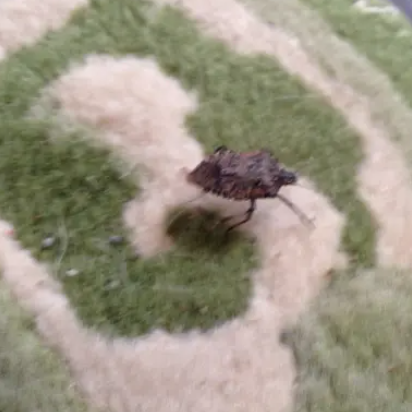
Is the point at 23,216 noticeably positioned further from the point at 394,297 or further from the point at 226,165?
the point at 394,297

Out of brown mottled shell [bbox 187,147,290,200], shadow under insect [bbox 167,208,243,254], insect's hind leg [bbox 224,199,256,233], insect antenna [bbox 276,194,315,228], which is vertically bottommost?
shadow under insect [bbox 167,208,243,254]

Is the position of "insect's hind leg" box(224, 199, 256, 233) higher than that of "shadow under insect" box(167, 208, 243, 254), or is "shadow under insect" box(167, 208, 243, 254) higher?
"insect's hind leg" box(224, 199, 256, 233)

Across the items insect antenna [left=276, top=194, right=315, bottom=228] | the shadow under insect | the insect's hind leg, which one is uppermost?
insect antenna [left=276, top=194, right=315, bottom=228]

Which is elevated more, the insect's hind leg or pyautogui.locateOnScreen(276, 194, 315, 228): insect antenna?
pyautogui.locateOnScreen(276, 194, 315, 228): insect antenna

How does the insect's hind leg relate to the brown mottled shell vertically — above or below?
below

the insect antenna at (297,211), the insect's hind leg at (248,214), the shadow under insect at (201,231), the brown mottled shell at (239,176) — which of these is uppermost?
the brown mottled shell at (239,176)

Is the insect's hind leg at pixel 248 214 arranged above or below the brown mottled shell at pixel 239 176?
below

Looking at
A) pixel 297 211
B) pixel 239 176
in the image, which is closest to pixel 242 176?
pixel 239 176
